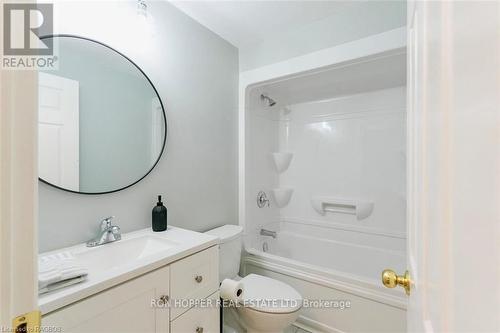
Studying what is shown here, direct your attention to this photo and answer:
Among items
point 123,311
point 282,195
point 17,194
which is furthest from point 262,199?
point 17,194

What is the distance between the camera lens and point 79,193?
1121 millimetres

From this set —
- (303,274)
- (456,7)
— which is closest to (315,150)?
(303,274)

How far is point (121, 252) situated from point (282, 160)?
2.02 m

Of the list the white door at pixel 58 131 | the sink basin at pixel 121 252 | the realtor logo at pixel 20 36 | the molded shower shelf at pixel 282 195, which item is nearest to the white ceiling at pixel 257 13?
the white door at pixel 58 131

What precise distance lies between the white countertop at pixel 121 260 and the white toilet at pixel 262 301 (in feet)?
1.57

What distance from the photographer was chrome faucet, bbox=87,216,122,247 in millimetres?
1139

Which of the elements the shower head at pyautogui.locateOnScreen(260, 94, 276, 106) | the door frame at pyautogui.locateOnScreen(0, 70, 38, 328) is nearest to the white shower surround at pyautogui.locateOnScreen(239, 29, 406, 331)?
the shower head at pyautogui.locateOnScreen(260, 94, 276, 106)

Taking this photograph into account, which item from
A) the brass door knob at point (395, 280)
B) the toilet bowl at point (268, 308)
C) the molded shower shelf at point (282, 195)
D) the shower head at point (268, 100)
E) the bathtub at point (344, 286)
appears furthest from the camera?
the molded shower shelf at point (282, 195)

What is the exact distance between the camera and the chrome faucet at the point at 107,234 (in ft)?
3.74

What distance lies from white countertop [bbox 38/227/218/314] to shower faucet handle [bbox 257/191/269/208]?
125 centimetres

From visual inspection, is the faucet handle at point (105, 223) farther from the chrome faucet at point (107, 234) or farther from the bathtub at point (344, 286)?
the bathtub at point (344, 286)

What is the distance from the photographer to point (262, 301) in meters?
1.39

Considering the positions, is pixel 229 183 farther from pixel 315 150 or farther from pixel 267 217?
pixel 315 150

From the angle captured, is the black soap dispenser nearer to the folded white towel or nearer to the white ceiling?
the folded white towel
